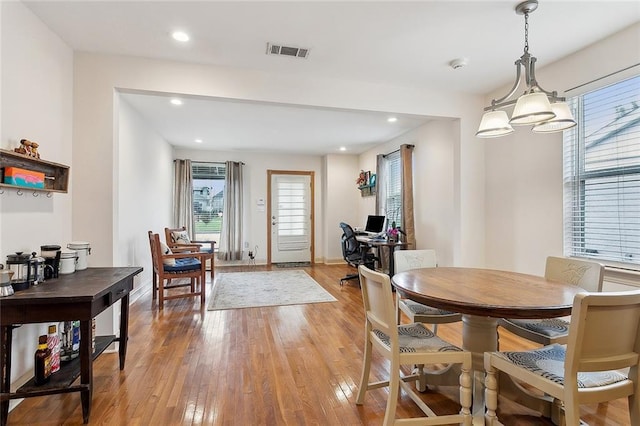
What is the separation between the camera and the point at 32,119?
209 centimetres

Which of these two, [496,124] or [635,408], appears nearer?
[635,408]

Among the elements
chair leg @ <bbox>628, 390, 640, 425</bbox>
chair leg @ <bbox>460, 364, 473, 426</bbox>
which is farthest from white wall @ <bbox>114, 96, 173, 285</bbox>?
chair leg @ <bbox>628, 390, 640, 425</bbox>

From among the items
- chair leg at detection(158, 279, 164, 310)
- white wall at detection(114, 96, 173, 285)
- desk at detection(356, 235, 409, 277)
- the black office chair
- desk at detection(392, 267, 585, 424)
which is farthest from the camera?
the black office chair

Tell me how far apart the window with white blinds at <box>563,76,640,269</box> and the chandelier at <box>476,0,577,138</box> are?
767 mm

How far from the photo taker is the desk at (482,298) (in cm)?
145

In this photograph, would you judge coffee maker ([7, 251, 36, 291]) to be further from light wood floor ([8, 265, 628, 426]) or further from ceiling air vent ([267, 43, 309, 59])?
ceiling air vent ([267, 43, 309, 59])

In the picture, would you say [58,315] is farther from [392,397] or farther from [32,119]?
[392,397]

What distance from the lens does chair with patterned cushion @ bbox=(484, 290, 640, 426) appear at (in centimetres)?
119

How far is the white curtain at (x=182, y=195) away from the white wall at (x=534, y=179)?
215 inches

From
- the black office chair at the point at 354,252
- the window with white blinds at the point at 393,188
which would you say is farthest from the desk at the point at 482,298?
the window with white blinds at the point at 393,188

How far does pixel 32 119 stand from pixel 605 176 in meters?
4.27

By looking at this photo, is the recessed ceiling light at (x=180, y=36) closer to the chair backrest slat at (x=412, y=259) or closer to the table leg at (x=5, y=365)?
the table leg at (x=5, y=365)

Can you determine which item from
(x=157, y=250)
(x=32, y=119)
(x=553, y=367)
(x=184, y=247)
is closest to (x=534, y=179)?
(x=553, y=367)

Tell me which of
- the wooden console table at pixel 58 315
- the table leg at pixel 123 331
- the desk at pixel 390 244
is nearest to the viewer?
the wooden console table at pixel 58 315
